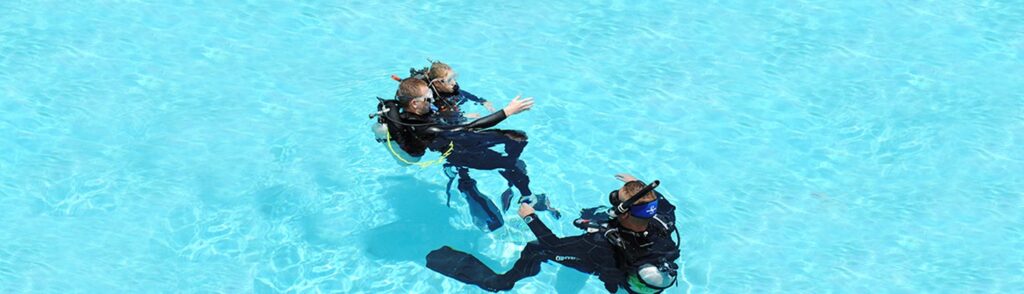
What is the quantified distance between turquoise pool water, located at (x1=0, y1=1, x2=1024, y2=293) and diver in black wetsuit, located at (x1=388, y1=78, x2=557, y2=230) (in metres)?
0.33

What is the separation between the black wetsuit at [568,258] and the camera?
6.68m

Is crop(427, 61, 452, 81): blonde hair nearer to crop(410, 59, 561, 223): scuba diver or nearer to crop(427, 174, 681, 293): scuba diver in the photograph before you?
crop(410, 59, 561, 223): scuba diver

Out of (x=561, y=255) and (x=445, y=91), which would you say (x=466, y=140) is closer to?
(x=445, y=91)

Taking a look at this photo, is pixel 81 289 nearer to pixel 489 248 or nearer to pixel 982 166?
pixel 489 248

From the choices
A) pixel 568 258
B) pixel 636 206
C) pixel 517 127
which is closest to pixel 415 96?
pixel 568 258

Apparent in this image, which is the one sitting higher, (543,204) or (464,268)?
(543,204)

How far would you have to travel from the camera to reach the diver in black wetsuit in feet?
24.7

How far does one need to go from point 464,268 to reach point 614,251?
145 centimetres

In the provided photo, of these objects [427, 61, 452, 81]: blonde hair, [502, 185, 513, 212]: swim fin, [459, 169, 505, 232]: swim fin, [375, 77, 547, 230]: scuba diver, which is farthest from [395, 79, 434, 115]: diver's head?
[502, 185, 513, 212]: swim fin

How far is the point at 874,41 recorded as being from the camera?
11.6 meters

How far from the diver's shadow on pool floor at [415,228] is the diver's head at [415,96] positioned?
60.5 inches

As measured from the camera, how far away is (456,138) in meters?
7.77

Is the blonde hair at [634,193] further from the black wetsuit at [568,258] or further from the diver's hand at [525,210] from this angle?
the diver's hand at [525,210]

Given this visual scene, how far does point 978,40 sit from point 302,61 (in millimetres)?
8252
